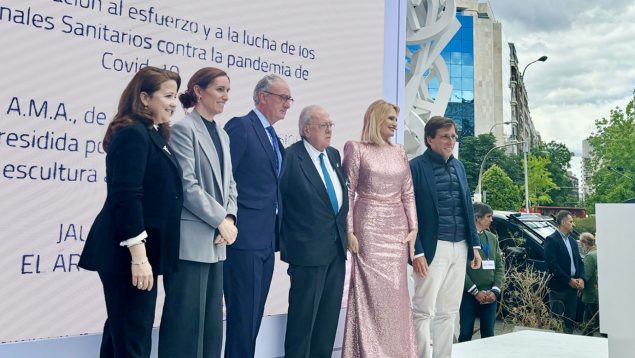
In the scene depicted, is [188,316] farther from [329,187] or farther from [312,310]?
[329,187]

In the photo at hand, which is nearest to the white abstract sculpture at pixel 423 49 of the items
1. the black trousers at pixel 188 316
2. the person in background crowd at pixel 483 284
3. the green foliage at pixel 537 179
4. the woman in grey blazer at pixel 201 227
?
the person in background crowd at pixel 483 284

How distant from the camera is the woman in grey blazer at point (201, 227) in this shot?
2447 mm

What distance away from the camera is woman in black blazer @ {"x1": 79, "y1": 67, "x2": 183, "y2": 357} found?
6.70ft

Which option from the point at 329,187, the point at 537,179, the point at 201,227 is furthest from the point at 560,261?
the point at 537,179

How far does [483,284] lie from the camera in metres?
5.03

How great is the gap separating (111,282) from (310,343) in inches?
60.6

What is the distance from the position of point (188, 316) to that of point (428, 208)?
1867mm

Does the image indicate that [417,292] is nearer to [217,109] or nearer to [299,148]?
[299,148]

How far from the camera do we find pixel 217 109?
9.32ft

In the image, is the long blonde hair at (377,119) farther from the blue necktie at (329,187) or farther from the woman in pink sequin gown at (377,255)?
the blue necktie at (329,187)

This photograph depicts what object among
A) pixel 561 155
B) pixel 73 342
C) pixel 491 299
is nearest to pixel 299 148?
pixel 73 342

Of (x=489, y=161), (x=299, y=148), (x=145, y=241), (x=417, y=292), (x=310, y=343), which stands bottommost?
(x=310, y=343)

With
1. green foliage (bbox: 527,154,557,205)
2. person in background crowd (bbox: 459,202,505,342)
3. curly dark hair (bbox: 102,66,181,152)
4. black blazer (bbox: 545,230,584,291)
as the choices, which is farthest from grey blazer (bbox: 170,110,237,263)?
green foliage (bbox: 527,154,557,205)

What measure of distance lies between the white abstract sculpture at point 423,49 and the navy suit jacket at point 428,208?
1.24 m
